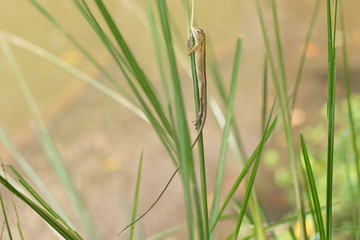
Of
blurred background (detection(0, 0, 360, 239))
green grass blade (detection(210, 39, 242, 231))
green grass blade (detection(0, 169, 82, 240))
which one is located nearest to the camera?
green grass blade (detection(0, 169, 82, 240))

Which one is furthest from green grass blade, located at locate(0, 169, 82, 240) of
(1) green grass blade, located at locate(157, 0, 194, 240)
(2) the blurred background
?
(2) the blurred background

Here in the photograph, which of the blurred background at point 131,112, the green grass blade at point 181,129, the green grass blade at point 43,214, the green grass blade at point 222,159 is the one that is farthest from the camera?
the blurred background at point 131,112

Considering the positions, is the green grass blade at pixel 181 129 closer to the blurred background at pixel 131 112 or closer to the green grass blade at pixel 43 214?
the green grass blade at pixel 43 214

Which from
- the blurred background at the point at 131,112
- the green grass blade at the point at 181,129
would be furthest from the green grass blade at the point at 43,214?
the blurred background at the point at 131,112

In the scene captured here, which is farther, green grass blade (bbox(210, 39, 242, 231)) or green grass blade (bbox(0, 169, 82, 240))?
green grass blade (bbox(210, 39, 242, 231))

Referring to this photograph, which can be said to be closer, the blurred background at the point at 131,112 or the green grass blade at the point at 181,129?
the green grass blade at the point at 181,129

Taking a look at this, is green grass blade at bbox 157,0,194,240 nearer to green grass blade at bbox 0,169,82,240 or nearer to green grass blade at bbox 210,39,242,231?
green grass blade at bbox 0,169,82,240

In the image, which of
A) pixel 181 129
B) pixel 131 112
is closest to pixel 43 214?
pixel 181 129

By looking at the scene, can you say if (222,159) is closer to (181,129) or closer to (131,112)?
(181,129)

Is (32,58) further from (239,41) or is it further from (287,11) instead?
(239,41)

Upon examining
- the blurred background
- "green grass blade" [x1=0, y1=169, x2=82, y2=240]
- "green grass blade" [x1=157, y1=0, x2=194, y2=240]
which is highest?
the blurred background
